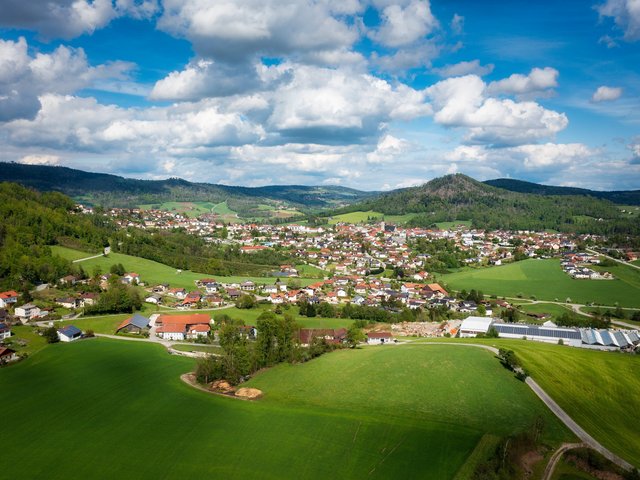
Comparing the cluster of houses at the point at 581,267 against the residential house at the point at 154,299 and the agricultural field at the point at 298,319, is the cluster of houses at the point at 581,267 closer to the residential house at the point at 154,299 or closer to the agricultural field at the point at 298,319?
the agricultural field at the point at 298,319

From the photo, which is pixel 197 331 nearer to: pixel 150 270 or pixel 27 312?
pixel 27 312

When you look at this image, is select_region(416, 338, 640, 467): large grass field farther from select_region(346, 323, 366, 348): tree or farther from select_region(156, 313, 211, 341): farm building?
select_region(156, 313, 211, 341): farm building

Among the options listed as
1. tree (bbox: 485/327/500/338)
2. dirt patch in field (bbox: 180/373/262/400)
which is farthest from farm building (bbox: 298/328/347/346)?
tree (bbox: 485/327/500/338)

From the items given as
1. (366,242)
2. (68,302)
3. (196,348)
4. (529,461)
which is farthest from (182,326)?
(366,242)

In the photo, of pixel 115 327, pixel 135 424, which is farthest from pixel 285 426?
pixel 115 327

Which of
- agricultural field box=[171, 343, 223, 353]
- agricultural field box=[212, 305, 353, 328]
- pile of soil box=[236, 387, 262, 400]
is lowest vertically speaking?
agricultural field box=[171, 343, 223, 353]

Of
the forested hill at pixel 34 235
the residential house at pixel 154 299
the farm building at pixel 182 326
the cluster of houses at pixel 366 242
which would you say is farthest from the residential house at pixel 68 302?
the cluster of houses at pixel 366 242
